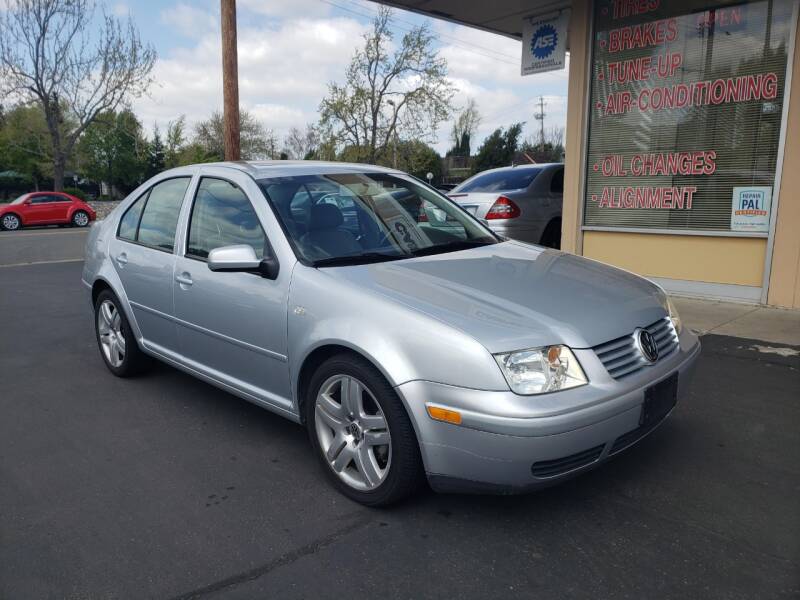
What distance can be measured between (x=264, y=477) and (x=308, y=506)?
1.34 ft

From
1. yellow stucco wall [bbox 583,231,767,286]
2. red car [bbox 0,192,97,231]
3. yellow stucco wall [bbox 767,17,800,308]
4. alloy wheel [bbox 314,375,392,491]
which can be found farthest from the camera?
red car [bbox 0,192,97,231]

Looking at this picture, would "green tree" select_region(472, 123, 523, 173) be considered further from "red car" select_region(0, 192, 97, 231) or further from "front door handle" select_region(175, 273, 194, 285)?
"front door handle" select_region(175, 273, 194, 285)

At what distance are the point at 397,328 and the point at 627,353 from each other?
1.01 metres

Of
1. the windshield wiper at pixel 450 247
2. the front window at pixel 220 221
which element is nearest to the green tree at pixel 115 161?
the front window at pixel 220 221

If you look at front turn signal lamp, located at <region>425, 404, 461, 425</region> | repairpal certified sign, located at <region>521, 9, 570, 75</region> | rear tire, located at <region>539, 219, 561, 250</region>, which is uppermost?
repairpal certified sign, located at <region>521, 9, 570, 75</region>

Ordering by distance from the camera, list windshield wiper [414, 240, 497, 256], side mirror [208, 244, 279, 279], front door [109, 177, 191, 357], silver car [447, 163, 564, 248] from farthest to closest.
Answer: silver car [447, 163, 564, 248] → front door [109, 177, 191, 357] → windshield wiper [414, 240, 497, 256] → side mirror [208, 244, 279, 279]

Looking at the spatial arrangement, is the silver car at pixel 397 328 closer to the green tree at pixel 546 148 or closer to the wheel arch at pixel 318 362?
the wheel arch at pixel 318 362

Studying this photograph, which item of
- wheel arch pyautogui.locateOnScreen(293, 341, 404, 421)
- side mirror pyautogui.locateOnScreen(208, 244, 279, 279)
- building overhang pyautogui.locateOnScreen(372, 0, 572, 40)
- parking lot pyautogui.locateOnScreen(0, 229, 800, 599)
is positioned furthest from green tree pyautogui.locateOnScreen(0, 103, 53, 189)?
wheel arch pyautogui.locateOnScreen(293, 341, 404, 421)

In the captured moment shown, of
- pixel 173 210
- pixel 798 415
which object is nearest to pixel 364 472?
pixel 173 210

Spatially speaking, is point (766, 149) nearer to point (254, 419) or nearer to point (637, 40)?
point (637, 40)

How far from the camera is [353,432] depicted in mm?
2982

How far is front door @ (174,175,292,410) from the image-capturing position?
332cm

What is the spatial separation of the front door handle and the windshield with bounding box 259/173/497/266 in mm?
730

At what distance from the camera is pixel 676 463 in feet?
10.9
